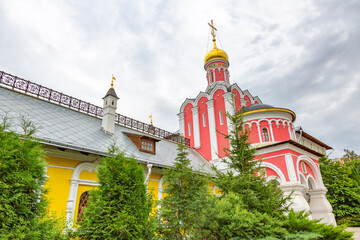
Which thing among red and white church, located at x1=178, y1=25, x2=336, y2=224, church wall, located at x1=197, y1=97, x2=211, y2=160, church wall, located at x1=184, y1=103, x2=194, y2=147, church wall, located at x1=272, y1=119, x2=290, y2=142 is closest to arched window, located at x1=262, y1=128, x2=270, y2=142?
red and white church, located at x1=178, y1=25, x2=336, y2=224

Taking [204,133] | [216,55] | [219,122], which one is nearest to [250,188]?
[219,122]

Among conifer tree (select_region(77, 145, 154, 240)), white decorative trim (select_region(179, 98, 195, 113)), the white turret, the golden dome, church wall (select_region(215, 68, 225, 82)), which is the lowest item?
conifer tree (select_region(77, 145, 154, 240))

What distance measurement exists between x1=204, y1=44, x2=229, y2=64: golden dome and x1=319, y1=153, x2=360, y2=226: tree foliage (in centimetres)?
1378

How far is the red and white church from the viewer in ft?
43.7

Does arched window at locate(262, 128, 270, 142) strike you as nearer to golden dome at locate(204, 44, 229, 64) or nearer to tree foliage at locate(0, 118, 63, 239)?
golden dome at locate(204, 44, 229, 64)

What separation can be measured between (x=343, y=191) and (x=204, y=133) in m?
11.5

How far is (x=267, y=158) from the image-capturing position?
1422 centimetres

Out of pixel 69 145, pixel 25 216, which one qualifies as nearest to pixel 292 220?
pixel 25 216

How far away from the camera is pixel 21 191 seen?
370cm

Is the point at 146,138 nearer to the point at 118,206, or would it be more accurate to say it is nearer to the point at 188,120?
the point at 118,206

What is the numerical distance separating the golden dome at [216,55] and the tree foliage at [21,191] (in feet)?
71.3

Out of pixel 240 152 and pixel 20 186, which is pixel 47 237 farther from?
pixel 240 152

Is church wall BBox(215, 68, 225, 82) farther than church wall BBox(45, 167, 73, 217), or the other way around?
church wall BBox(215, 68, 225, 82)

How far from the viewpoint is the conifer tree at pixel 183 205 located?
6.15 meters
